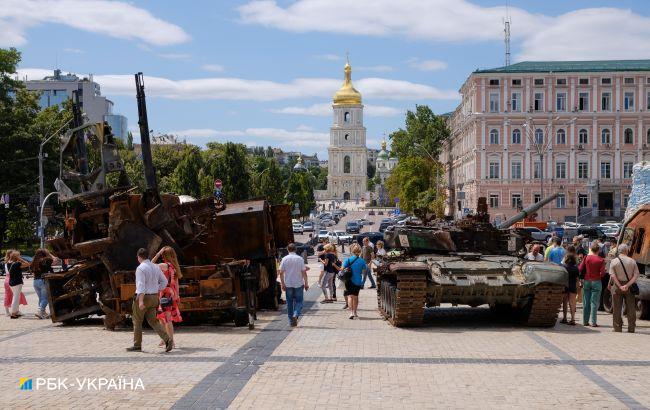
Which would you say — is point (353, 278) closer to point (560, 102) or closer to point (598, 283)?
point (598, 283)

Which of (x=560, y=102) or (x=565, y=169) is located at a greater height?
(x=560, y=102)

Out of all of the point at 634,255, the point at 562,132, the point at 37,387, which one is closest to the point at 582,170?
the point at 562,132

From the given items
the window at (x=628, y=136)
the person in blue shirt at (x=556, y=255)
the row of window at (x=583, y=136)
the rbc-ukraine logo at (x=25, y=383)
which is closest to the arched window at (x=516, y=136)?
the row of window at (x=583, y=136)

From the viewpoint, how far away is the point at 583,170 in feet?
258

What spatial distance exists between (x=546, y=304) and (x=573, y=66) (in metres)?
65.1

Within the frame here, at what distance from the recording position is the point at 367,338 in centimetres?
1620

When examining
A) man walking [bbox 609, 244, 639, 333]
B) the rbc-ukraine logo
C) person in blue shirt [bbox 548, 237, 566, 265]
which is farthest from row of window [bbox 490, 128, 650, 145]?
the rbc-ukraine logo

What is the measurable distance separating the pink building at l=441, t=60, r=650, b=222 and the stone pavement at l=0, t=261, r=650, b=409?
2397 inches

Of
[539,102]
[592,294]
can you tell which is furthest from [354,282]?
[539,102]

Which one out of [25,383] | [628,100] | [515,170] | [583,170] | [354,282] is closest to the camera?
[25,383]

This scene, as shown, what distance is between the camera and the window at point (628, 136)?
78344 mm

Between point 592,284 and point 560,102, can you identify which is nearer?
point 592,284

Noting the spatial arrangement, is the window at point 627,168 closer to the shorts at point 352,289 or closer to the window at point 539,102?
the window at point 539,102

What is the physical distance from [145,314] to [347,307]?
8779 millimetres
